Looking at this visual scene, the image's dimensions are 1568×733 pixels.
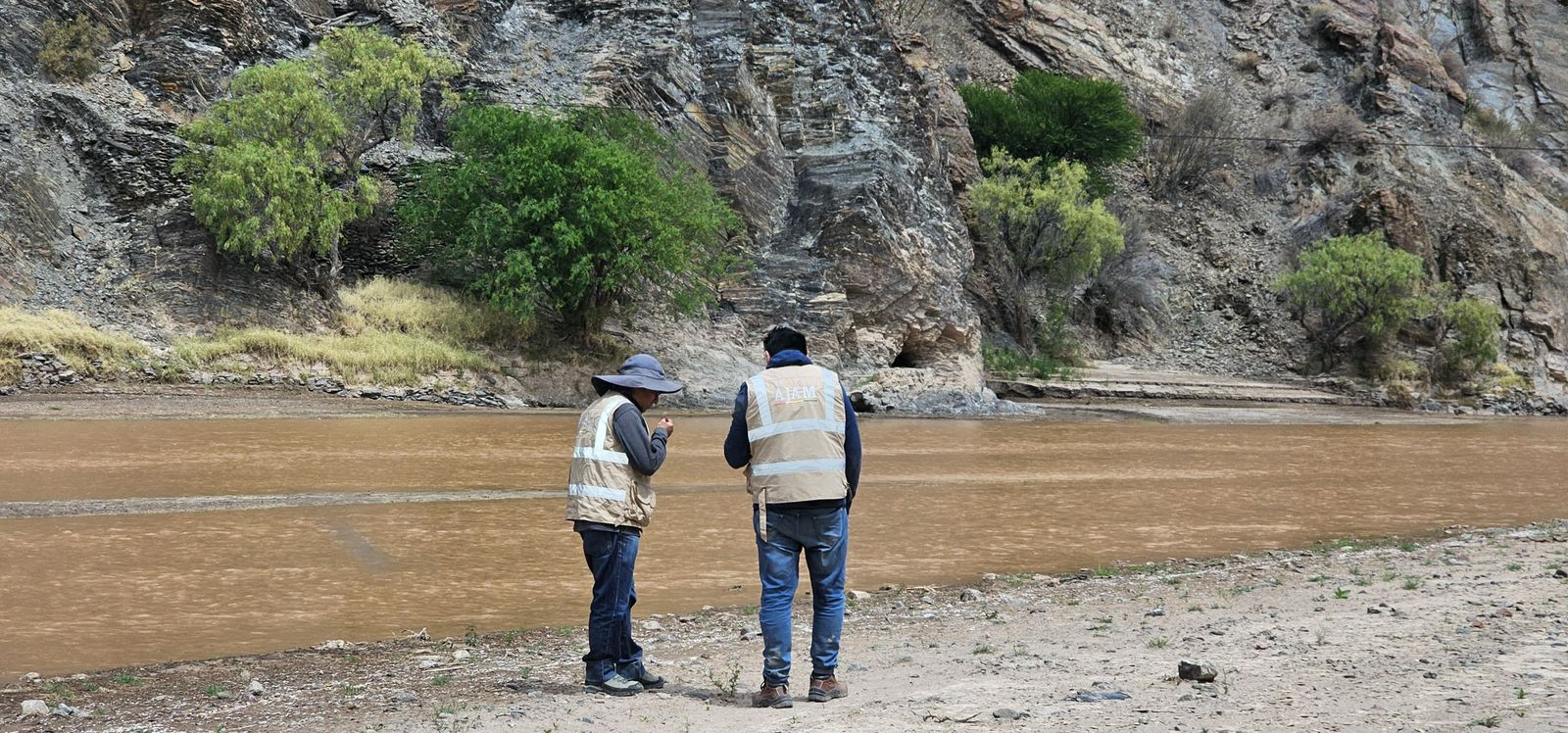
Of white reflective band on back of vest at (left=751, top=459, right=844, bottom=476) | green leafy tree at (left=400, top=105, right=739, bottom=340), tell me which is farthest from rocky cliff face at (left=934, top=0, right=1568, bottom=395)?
white reflective band on back of vest at (left=751, top=459, right=844, bottom=476)

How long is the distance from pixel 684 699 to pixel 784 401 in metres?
1.43

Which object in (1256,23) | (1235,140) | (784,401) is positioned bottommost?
(784,401)

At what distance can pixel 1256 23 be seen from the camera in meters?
66.6

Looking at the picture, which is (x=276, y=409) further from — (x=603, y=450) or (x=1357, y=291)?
(x=1357, y=291)

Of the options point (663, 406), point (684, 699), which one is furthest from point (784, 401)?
point (663, 406)

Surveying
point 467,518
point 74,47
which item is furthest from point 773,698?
point 74,47

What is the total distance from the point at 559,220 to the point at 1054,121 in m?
27.7

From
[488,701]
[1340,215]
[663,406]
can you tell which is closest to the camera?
[488,701]

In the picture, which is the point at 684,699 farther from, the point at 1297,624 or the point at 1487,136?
the point at 1487,136

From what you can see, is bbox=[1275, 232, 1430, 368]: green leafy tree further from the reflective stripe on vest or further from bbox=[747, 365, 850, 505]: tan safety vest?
the reflective stripe on vest

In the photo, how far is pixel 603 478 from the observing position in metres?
5.54

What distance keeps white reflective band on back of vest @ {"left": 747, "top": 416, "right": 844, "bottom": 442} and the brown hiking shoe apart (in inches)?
44.0

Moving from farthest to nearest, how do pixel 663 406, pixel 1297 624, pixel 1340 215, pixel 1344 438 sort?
pixel 1340 215 < pixel 663 406 < pixel 1344 438 < pixel 1297 624

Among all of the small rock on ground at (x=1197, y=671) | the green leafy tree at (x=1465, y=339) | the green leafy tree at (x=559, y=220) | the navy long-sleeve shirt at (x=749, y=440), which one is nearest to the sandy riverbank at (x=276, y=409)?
the green leafy tree at (x=559, y=220)
